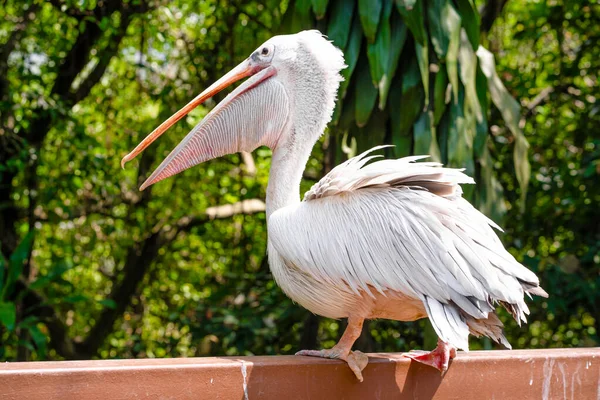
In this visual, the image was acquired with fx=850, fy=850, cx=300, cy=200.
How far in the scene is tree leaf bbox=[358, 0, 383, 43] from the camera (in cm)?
412

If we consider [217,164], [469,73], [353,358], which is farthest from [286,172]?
[217,164]

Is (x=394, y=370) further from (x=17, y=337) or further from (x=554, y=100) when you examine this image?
(x=554, y=100)

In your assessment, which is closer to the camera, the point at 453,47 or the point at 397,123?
the point at 453,47

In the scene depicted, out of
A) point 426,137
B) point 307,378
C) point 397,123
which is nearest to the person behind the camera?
point 307,378

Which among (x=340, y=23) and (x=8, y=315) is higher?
(x=340, y=23)

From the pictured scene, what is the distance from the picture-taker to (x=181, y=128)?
6141 mm

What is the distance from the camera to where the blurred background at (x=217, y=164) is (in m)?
4.43

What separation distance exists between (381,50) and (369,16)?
17 cm

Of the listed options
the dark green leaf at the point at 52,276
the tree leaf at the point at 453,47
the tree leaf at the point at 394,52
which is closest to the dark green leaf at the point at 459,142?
the tree leaf at the point at 453,47

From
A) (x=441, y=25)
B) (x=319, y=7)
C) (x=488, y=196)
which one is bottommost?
(x=488, y=196)

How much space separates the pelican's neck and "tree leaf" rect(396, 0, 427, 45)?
126cm

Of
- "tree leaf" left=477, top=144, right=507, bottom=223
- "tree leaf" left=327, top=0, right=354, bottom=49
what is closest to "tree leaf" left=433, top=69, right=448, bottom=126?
"tree leaf" left=477, top=144, right=507, bottom=223

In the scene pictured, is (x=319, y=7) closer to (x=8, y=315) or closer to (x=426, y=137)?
(x=426, y=137)

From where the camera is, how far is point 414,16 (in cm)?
413
